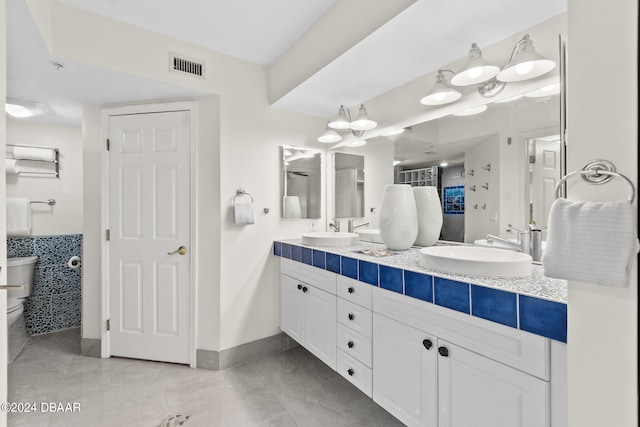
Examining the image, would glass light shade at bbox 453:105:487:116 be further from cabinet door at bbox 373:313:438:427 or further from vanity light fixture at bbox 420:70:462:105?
cabinet door at bbox 373:313:438:427

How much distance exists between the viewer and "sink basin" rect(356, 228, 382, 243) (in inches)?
94.0

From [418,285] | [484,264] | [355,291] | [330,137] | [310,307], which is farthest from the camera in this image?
[330,137]

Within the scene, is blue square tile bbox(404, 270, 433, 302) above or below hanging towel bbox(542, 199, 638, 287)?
below

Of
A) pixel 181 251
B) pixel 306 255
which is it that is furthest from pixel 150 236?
pixel 306 255

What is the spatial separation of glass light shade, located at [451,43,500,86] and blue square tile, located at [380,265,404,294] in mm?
1054

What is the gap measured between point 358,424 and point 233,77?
8.17ft

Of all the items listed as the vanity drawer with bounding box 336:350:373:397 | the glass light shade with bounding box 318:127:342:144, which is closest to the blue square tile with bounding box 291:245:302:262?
the vanity drawer with bounding box 336:350:373:397

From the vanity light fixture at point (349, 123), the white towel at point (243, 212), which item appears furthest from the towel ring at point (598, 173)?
the white towel at point (243, 212)

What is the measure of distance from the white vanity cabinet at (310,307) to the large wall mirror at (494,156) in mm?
849

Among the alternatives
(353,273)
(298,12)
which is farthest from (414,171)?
(298,12)

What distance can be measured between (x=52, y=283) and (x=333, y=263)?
2822 millimetres

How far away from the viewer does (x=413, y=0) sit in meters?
1.32

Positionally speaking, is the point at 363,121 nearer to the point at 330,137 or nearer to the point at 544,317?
the point at 330,137

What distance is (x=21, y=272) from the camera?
8.64ft
